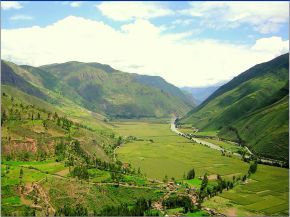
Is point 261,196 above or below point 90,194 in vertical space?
above

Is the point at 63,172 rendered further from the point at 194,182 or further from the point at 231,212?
the point at 231,212

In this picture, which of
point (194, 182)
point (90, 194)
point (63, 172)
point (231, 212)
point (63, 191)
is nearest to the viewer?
point (231, 212)

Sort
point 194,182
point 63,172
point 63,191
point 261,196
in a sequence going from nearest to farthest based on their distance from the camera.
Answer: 1. point 63,191
2. point 261,196
3. point 63,172
4. point 194,182

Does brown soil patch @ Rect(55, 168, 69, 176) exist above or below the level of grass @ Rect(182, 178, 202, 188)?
above

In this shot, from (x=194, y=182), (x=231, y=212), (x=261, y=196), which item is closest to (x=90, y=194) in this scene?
(x=194, y=182)

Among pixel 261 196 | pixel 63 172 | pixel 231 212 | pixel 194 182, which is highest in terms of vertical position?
pixel 63 172

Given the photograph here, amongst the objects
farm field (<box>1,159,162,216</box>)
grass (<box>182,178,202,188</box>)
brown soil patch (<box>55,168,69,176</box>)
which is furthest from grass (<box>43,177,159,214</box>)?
grass (<box>182,178,202,188</box>)

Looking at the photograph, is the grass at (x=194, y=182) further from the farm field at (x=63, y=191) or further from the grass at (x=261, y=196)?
the farm field at (x=63, y=191)

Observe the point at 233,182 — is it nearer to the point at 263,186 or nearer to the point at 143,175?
the point at 263,186

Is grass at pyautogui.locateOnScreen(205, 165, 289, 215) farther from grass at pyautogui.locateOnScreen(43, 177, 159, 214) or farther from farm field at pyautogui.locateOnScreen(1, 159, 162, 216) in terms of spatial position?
farm field at pyautogui.locateOnScreen(1, 159, 162, 216)

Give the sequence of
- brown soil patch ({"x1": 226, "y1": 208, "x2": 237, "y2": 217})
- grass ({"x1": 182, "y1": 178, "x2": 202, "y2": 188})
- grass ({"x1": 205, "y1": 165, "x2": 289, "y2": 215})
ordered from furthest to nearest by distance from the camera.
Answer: grass ({"x1": 182, "y1": 178, "x2": 202, "y2": 188}) < grass ({"x1": 205, "y1": 165, "x2": 289, "y2": 215}) < brown soil patch ({"x1": 226, "y1": 208, "x2": 237, "y2": 217})

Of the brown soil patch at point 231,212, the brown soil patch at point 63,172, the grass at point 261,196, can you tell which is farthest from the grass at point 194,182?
the brown soil patch at point 63,172

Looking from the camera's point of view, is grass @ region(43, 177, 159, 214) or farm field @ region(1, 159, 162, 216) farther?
grass @ region(43, 177, 159, 214)

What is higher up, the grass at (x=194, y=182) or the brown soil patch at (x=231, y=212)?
the grass at (x=194, y=182)
